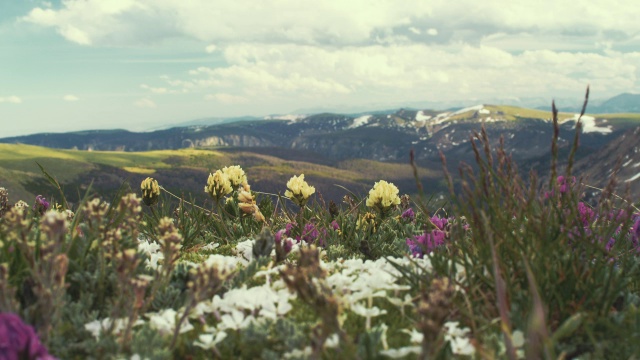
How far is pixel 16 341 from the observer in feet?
10.4

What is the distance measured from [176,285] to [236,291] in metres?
0.74

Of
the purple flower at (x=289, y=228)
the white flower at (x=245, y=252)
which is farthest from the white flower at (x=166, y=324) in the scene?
the purple flower at (x=289, y=228)

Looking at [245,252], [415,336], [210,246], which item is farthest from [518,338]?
[210,246]

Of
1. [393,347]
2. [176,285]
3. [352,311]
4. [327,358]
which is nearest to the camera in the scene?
[327,358]

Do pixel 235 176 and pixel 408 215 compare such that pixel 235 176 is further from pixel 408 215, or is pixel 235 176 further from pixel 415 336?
pixel 415 336

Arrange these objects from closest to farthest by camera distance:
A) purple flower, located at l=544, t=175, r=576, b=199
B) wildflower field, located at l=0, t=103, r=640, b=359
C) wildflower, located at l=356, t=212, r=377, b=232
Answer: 1. wildflower field, located at l=0, t=103, r=640, b=359
2. purple flower, located at l=544, t=175, r=576, b=199
3. wildflower, located at l=356, t=212, r=377, b=232

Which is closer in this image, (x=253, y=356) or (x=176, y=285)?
A: (x=253, y=356)

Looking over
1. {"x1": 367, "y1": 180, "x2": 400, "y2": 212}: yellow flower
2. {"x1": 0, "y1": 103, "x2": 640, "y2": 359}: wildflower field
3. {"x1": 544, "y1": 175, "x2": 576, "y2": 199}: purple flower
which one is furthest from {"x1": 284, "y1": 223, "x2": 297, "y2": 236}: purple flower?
{"x1": 544, "y1": 175, "x2": 576, "y2": 199}: purple flower

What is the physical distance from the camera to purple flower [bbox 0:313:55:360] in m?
3.12

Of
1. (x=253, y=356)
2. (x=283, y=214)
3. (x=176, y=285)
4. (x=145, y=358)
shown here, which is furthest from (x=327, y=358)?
(x=283, y=214)

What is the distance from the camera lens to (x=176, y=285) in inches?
202

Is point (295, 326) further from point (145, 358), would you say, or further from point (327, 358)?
point (145, 358)

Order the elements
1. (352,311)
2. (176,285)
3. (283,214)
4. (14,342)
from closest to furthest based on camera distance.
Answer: (14,342)
(352,311)
(176,285)
(283,214)

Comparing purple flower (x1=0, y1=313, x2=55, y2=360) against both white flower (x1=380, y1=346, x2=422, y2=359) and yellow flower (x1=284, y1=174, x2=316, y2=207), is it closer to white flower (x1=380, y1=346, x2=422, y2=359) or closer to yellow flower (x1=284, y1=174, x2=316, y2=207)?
white flower (x1=380, y1=346, x2=422, y2=359)
